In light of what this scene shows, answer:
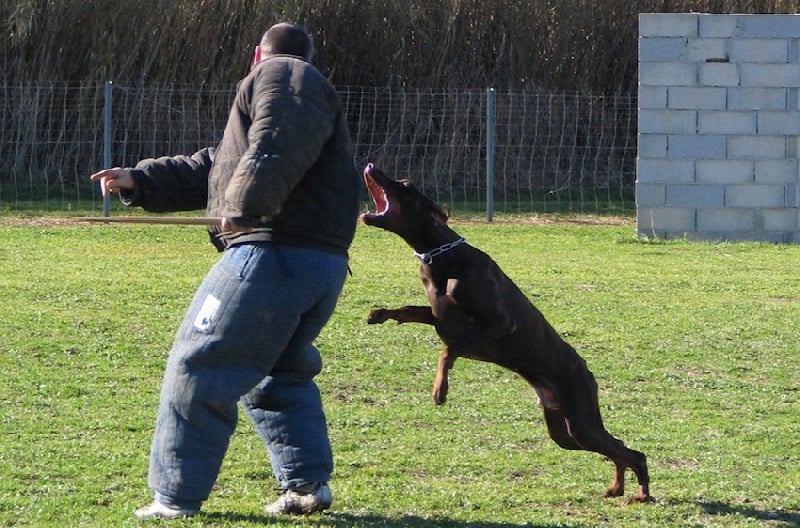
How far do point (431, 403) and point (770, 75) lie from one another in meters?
9.25

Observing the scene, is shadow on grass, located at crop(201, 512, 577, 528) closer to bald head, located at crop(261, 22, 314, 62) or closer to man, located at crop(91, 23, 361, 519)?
man, located at crop(91, 23, 361, 519)

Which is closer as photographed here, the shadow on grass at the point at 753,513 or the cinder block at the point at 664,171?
the shadow on grass at the point at 753,513

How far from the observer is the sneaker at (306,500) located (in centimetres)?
504

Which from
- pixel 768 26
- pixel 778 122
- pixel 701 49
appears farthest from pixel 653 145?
pixel 768 26

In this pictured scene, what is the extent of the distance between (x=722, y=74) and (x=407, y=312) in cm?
1070

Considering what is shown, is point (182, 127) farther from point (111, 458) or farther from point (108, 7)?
point (111, 458)

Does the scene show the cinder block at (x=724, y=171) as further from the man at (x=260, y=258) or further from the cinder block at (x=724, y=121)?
the man at (x=260, y=258)

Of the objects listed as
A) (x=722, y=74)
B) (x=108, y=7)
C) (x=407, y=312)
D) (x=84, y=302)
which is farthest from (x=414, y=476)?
(x=108, y=7)

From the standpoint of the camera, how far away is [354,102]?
18.2m

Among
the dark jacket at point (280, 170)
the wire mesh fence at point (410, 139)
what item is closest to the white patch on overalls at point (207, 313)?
the dark jacket at point (280, 170)

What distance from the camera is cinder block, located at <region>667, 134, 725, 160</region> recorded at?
15094 mm

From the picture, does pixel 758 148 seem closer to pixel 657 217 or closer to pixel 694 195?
pixel 694 195

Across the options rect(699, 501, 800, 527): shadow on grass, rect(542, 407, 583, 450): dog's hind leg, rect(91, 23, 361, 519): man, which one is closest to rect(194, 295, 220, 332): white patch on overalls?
rect(91, 23, 361, 519): man

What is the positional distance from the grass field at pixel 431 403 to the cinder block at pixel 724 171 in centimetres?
248
